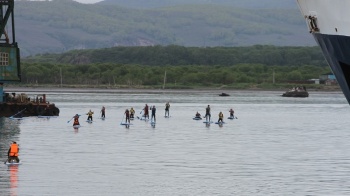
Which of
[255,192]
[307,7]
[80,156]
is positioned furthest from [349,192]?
[80,156]

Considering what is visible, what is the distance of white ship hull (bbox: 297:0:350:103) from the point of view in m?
27.5

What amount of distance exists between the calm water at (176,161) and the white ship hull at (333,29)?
417 inches

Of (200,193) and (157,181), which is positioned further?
(157,181)

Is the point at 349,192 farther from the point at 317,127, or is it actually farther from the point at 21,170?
the point at 317,127

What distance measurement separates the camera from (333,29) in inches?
1109

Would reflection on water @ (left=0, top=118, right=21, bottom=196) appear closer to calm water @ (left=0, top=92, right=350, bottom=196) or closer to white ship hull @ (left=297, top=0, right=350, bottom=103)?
calm water @ (left=0, top=92, right=350, bottom=196)

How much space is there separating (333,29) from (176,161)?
85.6ft

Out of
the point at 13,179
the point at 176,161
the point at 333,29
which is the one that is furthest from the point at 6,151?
the point at 333,29

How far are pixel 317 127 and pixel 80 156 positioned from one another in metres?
40.8

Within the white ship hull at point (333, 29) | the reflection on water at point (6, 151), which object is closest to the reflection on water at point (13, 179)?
the reflection on water at point (6, 151)

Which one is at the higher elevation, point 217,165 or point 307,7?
point 307,7

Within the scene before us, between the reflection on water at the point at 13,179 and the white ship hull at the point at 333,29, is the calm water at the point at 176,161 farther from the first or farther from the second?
the white ship hull at the point at 333,29

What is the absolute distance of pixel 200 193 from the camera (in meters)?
39.8

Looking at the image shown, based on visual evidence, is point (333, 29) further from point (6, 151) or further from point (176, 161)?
point (6, 151)
